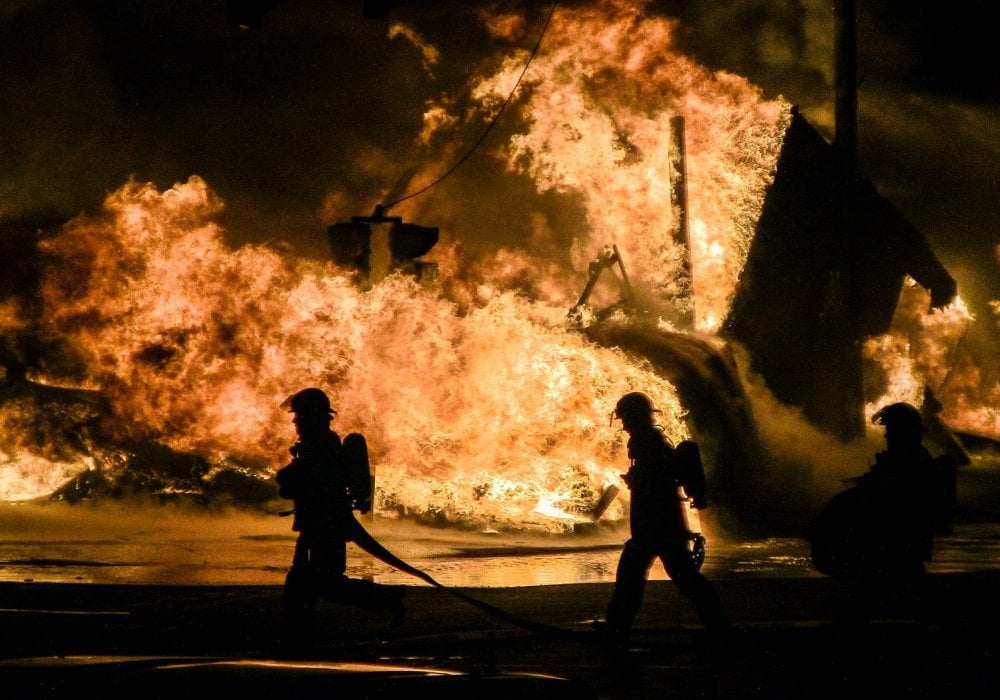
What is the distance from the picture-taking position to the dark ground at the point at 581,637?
721 cm

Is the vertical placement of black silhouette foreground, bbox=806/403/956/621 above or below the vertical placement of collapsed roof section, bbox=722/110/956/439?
below

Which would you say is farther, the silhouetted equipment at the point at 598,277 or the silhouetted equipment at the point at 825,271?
the silhouetted equipment at the point at 825,271

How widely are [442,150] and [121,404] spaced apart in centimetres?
703

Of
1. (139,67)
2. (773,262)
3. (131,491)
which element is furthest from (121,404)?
(773,262)

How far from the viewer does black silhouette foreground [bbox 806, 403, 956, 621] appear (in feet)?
25.1

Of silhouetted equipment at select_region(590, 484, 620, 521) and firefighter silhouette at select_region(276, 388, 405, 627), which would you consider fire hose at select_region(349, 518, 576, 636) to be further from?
silhouetted equipment at select_region(590, 484, 620, 521)

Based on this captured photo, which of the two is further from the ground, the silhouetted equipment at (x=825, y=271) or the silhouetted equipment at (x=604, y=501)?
the silhouetted equipment at (x=825, y=271)

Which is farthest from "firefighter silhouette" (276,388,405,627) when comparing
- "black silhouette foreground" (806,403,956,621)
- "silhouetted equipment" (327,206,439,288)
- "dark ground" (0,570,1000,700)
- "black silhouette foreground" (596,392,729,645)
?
"silhouetted equipment" (327,206,439,288)

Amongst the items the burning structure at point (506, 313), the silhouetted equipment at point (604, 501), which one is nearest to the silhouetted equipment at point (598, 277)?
the burning structure at point (506, 313)

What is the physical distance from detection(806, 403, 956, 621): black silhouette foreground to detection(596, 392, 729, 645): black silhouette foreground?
77 cm

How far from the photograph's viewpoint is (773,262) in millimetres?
22859

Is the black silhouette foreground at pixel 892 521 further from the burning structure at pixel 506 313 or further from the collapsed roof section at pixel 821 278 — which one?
the collapsed roof section at pixel 821 278

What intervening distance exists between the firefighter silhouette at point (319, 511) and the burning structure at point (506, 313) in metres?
10.0

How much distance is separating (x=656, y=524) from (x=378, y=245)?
11.2m
